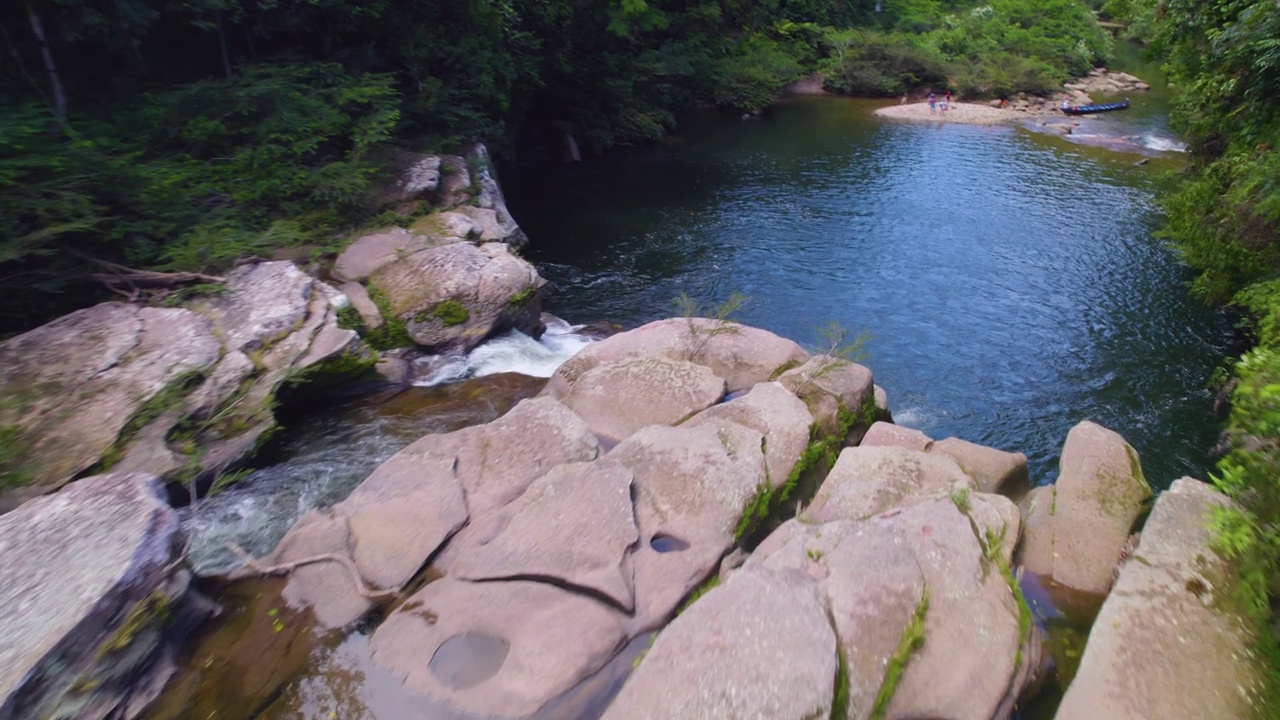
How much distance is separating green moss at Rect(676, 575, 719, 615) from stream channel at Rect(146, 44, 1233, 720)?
44 cm

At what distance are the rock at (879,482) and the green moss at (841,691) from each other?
4.60 ft

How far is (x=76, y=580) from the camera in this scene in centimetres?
429

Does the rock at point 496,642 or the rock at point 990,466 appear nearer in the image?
the rock at point 496,642

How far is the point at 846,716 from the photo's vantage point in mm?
3922

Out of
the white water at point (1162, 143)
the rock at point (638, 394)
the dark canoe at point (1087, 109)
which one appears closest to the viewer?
the rock at point (638, 394)

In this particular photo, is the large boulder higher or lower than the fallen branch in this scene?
higher

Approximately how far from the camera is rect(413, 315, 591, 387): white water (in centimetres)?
897

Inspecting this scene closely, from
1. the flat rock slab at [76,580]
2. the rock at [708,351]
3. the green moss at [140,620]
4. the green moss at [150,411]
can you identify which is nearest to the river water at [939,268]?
the rock at [708,351]

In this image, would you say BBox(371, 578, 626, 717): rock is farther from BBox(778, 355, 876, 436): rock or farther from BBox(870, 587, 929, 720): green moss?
BBox(778, 355, 876, 436): rock

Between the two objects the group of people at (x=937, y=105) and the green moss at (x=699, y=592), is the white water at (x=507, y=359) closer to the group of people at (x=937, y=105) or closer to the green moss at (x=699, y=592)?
the green moss at (x=699, y=592)

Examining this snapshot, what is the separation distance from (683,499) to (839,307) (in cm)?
779

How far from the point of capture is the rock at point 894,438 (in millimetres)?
7023

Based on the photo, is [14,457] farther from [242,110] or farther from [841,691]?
[841,691]

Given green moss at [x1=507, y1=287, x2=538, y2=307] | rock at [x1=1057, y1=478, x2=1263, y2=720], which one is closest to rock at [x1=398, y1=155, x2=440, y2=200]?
green moss at [x1=507, y1=287, x2=538, y2=307]
